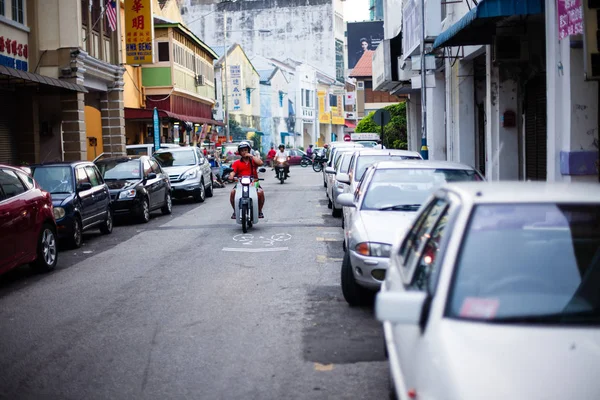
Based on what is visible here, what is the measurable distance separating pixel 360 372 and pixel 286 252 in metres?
7.06

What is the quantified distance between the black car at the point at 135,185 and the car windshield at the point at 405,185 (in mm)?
9823

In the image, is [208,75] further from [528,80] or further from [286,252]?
[286,252]

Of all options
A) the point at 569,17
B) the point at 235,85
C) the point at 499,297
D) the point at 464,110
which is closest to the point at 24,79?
the point at 464,110

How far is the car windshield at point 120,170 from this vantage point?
19.8 m

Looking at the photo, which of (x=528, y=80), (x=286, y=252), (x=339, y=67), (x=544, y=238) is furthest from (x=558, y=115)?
(x=339, y=67)

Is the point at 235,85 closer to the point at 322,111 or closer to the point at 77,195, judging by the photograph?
the point at 322,111

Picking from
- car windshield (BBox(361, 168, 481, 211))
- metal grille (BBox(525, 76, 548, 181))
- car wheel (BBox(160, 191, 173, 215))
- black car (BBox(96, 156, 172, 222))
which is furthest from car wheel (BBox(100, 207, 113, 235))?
metal grille (BBox(525, 76, 548, 181))

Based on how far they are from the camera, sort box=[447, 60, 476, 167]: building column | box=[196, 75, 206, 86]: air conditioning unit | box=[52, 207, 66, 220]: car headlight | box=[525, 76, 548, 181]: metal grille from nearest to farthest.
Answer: box=[52, 207, 66, 220]: car headlight
box=[525, 76, 548, 181]: metal grille
box=[447, 60, 476, 167]: building column
box=[196, 75, 206, 86]: air conditioning unit

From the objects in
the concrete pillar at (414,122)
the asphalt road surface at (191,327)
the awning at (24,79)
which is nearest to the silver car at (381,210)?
the asphalt road surface at (191,327)

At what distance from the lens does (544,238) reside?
4.32 metres

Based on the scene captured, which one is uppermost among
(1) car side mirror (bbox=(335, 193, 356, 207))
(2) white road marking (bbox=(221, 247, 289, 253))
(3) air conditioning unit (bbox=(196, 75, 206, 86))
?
(3) air conditioning unit (bbox=(196, 75, 206, 86))

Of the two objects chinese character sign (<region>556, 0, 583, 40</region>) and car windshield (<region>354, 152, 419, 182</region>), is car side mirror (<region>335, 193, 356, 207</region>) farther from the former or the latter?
car windshield (<region>354, 152, 419, 182</region>)

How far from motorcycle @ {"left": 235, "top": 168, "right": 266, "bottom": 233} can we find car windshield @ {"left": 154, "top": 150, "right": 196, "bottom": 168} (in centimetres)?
917

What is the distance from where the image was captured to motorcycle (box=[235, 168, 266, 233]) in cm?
1625
